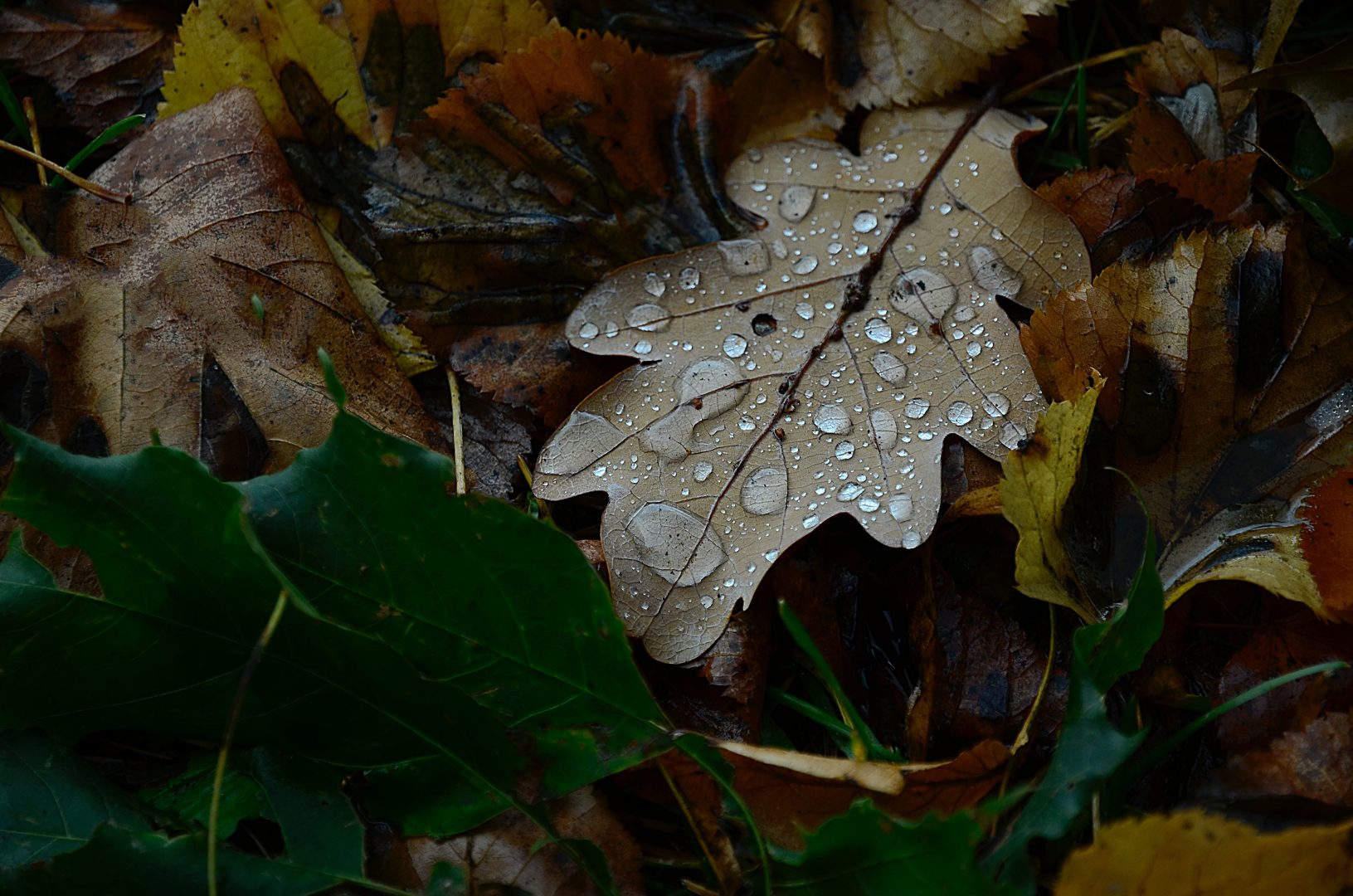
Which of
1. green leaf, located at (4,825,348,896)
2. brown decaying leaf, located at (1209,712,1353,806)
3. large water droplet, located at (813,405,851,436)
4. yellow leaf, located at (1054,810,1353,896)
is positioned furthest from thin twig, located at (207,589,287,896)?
brown decaying leaf, located at (1209,712,1353,806)

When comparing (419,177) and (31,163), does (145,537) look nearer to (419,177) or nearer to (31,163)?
(419,177)

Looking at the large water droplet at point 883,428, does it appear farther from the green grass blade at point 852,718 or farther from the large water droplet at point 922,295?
the green grass blade at point 852,718

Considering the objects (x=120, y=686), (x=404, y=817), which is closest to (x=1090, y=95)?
(x=404, y=817)

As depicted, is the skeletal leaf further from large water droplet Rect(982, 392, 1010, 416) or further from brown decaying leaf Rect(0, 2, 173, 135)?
brown decaying leaf Rect(0, 2, 173, 135)

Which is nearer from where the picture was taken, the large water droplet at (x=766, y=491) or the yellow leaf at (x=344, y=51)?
the large water droplet at (x=766, y=491)

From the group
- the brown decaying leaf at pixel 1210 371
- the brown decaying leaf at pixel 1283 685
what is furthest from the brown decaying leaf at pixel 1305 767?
the brown decaying leaf at pixel 1210 371

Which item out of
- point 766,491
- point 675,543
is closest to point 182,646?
point 675,543
